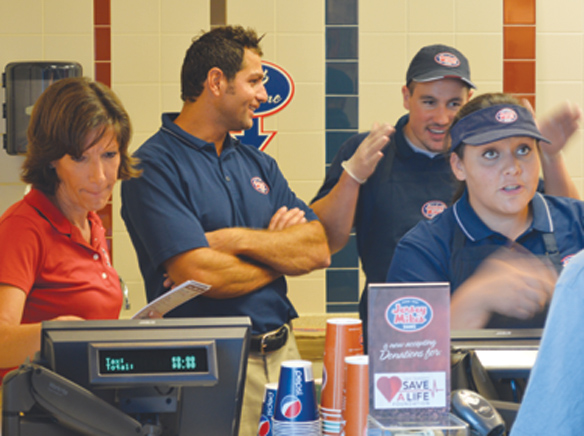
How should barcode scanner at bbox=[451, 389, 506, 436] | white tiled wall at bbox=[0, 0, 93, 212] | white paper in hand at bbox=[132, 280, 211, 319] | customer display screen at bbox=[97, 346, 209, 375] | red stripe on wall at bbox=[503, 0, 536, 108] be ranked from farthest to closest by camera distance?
1. red stripe on wall at bbox=[503, 0, 536, 108]
2. white tiled wall at bbox=[0, 0, 93, 212]
3. white paper in hand at bbox=[132, 280, 211, 319]
4. customer display screen at bbox=[97, 346, 209, 375]
5. barcode scanner at bbox=[451, 389, 506, 436]

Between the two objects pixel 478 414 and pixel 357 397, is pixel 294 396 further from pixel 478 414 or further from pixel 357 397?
pixel 478 414

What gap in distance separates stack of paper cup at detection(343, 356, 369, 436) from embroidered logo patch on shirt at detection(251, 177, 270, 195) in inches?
52.3

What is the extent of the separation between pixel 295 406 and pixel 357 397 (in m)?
0.11

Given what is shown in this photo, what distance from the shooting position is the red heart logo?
1.04 meters

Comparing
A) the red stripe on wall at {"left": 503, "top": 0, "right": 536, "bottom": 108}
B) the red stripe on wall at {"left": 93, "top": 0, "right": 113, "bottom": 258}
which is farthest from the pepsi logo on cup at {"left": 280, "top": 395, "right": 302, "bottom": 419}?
the red stripe on wall at {"left": 503, "top": 0, "right": 536, "bottom": 108}

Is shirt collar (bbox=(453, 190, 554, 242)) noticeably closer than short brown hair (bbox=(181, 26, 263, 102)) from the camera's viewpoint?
Yes

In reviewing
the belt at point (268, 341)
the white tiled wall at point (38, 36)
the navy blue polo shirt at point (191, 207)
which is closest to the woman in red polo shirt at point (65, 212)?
the navy blue polo shirt at point (191, 207)

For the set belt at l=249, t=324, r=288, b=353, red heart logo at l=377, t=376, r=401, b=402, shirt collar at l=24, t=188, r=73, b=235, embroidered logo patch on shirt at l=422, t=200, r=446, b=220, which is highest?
shirt collar at l=24, t=188, r=73, b=235

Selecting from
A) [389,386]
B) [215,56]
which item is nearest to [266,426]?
[389,386]

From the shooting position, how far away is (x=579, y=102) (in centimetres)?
384

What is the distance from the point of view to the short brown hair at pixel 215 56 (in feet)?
7.84

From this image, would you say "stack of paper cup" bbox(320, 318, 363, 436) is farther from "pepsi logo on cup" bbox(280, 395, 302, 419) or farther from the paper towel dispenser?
the paper towel dispenser

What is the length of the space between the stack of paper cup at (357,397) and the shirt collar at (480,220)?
0.78 meters

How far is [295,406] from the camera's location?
1.11m
